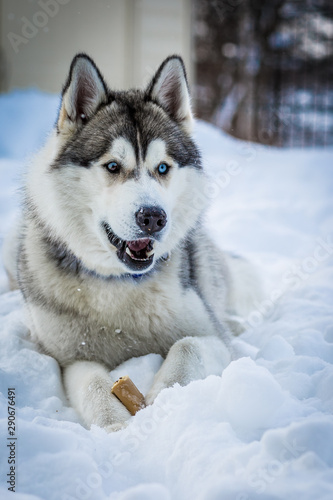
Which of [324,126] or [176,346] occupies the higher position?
[176,346]

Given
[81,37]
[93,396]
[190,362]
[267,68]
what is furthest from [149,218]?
[267,68]

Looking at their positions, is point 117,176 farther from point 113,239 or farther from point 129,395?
point 129,395

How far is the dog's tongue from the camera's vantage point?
2.07m

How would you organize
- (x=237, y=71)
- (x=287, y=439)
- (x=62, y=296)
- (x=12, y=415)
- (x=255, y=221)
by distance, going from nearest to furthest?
(x=287, y=439)
(x=12, y=415)
(x=62, y=296)
(x=255, y=221)
(x=237, y=71)

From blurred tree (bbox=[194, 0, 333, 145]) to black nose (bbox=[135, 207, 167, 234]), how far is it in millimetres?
7183

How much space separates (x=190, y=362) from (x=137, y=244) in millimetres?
515

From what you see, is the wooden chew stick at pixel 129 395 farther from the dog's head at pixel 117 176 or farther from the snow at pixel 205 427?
the dog's head at pixel 117 176

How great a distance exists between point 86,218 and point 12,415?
858 millimetres

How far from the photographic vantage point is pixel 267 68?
8688 mm

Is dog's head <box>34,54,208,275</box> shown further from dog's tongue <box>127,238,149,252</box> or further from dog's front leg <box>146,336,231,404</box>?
dog's front leg <box>146,336,231,404</box>

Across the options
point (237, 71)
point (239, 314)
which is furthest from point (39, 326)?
point (237, 71)

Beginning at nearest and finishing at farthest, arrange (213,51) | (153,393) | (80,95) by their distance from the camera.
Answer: (153,393), (80,95), (213,51)

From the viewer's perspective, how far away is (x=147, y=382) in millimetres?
2043

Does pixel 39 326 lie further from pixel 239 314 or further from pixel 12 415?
pixel 239 314
